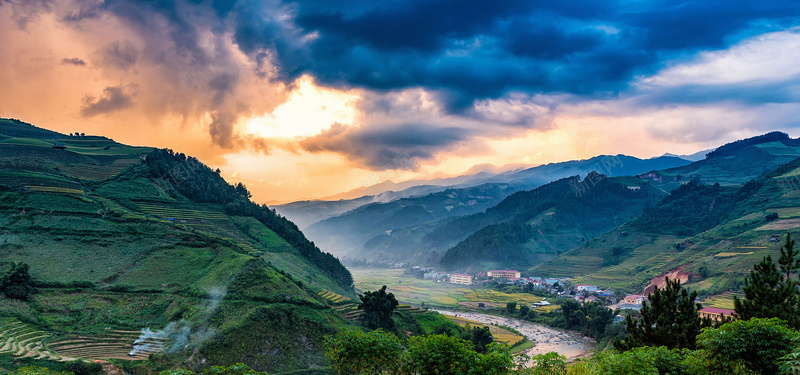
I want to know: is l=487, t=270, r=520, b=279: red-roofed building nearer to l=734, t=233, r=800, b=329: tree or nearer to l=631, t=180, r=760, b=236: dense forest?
l=631, t=180, r=760, b=236: dense forest

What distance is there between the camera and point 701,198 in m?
166

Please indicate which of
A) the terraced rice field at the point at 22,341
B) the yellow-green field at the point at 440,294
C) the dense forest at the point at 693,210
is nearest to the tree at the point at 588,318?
the yellow-green field at the point at 440,294

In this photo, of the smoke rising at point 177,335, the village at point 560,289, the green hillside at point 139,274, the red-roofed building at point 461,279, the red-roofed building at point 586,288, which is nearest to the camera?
the smoke rising at point 177,335

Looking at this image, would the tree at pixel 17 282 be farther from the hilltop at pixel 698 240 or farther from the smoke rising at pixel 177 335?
the hilltop at pixel 698 240

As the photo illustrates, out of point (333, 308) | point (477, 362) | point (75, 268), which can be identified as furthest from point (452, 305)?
point (477, 362)

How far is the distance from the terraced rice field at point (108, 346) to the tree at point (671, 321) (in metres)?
40.3

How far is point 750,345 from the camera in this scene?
57.9 feet

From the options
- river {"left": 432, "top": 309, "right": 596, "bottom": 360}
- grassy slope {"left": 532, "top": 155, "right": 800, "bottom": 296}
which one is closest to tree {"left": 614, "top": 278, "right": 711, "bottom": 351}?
river {"left": 432, "top": 309, "right": 596, "bottom": 360}

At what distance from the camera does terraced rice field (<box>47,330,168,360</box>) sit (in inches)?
1473

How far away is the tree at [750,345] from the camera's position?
674 inches

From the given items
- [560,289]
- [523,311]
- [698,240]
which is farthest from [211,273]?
[698,240]

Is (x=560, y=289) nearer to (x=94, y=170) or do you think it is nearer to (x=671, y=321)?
(x=671, y=321)

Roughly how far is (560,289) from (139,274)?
105m

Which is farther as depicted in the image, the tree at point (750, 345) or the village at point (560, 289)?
the village at point (560, 289)
